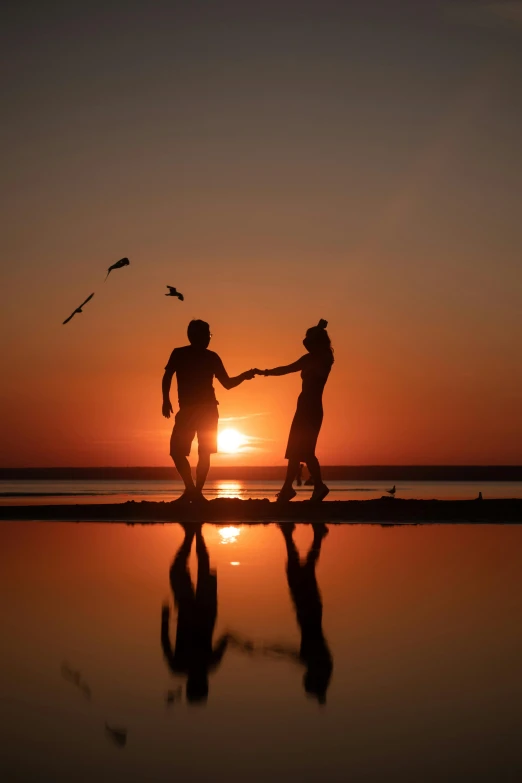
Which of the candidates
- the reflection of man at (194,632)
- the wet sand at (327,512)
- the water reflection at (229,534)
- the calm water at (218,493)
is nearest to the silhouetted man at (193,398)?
the wet sand at (327,512)

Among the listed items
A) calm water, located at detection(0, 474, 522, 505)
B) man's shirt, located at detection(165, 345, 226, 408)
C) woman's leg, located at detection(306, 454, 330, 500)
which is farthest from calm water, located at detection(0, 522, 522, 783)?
calm water, located at detection(0, 474, 522, 505)

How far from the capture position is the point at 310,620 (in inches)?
225

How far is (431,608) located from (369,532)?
7200 mm

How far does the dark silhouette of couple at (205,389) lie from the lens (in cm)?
1532

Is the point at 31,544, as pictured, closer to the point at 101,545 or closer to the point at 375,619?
the point at 101,545

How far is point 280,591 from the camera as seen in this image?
23.4ft

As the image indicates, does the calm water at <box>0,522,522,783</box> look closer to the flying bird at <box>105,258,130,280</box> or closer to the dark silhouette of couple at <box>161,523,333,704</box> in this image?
the dark silhouette of couple at <box>161,523,333,704</box>

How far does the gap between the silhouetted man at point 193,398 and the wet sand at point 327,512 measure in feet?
3.36

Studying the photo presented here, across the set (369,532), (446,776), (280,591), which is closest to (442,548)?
(369,532)

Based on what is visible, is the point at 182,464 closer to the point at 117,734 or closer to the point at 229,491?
the point at 117,734

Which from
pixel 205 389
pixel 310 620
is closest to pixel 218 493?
pixel 205 389

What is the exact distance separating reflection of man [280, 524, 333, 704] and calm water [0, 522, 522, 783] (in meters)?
0.02

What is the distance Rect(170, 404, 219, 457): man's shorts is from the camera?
50.2ft

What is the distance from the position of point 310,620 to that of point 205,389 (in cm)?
983
